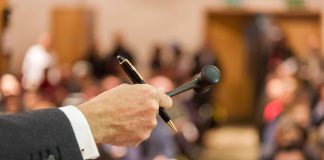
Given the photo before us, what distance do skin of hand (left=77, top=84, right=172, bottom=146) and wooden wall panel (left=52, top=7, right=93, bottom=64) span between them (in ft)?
32.6

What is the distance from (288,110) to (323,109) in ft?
2.75

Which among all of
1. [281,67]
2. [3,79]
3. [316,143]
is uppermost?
[281,67]

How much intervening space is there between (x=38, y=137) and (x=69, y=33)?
33.7ft

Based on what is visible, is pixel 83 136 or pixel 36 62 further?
pixel 36 62

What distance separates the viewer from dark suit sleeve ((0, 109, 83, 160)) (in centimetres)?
107

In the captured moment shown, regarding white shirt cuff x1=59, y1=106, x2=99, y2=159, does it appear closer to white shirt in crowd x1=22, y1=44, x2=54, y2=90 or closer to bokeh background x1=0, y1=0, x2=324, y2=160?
bokeh background x1=0, y1=0, x2=324, y2=160

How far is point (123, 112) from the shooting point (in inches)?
47.0

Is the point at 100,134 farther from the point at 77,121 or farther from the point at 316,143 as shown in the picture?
the point at 316,143

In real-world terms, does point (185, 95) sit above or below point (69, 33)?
below

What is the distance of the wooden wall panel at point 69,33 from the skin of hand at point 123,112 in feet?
32.6

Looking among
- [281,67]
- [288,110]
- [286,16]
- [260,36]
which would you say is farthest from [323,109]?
[286,16]

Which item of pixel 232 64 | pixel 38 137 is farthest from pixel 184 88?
pixel 232 64

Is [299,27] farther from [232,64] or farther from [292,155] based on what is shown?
[292,155]

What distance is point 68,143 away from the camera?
44.1 inches
